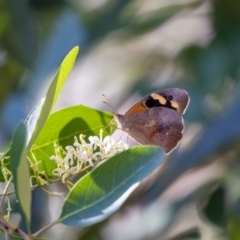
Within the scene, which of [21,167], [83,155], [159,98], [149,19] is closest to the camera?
[21,167]

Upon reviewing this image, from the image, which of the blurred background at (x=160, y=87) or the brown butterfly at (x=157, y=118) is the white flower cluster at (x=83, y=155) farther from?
the blurred background at (x=160, y=87)

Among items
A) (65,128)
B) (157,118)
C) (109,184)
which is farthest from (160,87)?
(109,184)

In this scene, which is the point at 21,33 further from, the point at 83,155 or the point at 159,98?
the point at 83,155

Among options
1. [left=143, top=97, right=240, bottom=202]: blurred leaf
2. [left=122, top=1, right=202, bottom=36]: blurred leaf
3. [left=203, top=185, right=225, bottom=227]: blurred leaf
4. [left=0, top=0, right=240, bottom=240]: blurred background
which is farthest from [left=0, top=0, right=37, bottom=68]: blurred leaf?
[left=203, top=185, right=225, bottom=227]: blurred leaf

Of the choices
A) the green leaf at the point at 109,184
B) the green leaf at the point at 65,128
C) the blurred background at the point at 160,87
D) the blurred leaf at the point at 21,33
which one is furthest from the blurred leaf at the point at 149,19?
the green leaf at the point at 109,184

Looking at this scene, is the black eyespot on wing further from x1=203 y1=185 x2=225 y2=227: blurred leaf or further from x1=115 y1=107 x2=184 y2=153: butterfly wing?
x1=203 y1=185 x2=225 y2=227: blurred leaf
